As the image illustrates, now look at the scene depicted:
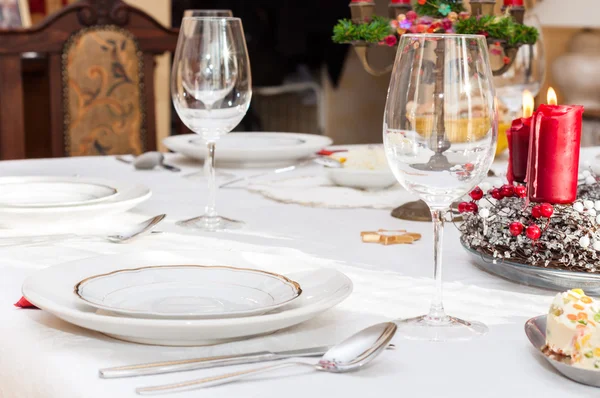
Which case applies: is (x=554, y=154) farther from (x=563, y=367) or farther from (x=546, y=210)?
(x=563, y=367)

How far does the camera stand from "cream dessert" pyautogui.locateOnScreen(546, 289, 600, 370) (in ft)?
1.82

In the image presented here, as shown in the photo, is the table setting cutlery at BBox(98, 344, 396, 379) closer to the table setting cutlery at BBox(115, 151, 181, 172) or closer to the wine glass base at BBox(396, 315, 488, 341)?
the wine glass base at BBox(396, 315, 488, 341)

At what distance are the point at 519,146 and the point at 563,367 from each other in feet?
1.18

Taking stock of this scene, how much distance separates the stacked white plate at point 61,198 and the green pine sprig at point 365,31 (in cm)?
34

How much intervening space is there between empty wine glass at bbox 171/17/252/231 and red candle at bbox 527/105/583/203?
1.26ft

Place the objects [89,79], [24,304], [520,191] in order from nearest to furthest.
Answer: [24,304] → [520,191] → [89,79]

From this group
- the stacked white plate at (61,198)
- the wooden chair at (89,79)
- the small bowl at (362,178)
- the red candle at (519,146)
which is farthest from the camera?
the wooden chair at (89,79)

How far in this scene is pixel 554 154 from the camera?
0.76 metres

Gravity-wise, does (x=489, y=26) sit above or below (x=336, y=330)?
above

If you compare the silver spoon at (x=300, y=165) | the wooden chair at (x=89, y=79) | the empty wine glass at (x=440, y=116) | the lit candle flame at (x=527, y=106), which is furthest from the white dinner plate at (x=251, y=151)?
the empty wine glass at (x=440, y=116)

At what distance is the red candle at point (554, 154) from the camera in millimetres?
754

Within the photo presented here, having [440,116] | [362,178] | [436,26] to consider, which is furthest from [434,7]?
[440,116]

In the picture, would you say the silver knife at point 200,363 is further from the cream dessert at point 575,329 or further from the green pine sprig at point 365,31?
the green pine sprig at point 365,31

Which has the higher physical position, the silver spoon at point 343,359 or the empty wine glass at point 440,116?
the empty wine glass at point 440,116
